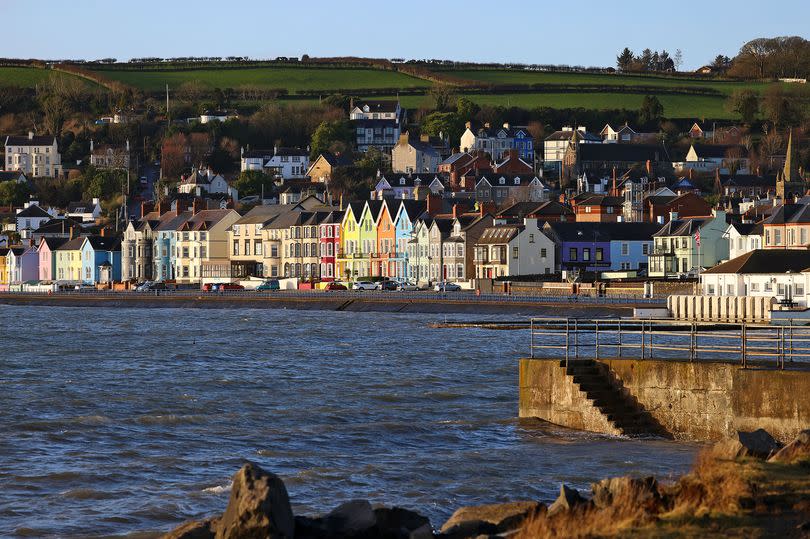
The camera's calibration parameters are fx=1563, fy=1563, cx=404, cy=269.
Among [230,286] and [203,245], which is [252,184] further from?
[230,286]

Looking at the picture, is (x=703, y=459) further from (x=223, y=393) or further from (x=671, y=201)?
(x=671, y=201)

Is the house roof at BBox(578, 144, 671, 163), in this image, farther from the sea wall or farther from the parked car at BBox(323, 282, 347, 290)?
the sea wall

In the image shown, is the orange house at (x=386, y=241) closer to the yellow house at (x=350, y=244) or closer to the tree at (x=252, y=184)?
the yellow house at (x=350, y=244)

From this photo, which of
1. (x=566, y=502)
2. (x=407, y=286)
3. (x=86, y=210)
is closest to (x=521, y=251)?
(x=407, y=286)

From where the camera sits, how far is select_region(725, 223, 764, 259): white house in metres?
97.6

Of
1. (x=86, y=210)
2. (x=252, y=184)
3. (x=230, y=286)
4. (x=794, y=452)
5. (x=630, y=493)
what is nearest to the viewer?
(x=630, y=493)

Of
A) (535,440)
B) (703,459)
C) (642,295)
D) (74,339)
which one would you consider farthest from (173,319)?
(703,459)

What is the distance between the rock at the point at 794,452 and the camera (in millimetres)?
19344

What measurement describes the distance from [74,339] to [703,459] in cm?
5630

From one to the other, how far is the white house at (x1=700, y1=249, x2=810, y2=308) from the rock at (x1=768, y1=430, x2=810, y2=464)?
54911mm

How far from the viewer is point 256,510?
16797mm

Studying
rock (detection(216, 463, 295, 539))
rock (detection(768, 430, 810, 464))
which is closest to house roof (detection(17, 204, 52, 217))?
rock (detection(768, 430, 810, 464))

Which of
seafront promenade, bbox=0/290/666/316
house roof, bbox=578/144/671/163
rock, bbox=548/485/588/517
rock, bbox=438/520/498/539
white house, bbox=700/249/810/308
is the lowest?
seafront promenade, bbox=0/290/666/316

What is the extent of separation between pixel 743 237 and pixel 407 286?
2578cm
